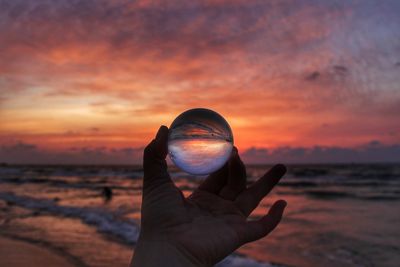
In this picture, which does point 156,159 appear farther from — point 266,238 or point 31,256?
point 266,238

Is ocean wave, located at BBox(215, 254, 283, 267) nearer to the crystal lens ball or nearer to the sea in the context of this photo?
the sea

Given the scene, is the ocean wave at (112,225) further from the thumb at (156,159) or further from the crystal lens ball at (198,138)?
the thumb at (156,159)

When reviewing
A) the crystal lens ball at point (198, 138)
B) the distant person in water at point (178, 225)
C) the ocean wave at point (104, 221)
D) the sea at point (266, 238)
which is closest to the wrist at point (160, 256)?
the distant person in water at point (178, 225)

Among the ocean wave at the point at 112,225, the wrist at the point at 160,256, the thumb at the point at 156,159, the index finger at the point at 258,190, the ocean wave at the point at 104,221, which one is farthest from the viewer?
the ocean wave at the point at 104,221

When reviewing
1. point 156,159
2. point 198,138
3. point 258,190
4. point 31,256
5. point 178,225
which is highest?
point 198,138

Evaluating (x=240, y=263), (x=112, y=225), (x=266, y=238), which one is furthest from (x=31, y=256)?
(x=266, y=238)

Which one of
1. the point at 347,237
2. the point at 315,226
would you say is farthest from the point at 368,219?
the point at 347,237

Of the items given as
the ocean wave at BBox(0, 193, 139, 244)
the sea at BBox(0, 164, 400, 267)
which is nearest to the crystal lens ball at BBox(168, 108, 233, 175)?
the sea at BBox(0, 164, 400, 267)
